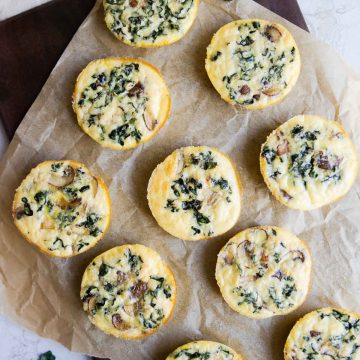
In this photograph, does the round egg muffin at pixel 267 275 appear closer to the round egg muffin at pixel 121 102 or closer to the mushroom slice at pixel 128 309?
the mushroom slice at pixel 128 309

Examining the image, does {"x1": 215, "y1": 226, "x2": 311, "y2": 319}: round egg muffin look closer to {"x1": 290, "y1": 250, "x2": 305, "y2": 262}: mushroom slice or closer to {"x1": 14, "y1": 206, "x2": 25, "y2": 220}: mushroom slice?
{"x1": 290, "y1": 250, "x2": 305, "y2": 262}: mushroom slice

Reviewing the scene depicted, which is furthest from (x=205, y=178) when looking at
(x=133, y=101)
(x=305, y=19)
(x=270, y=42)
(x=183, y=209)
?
(x=305, y=19)

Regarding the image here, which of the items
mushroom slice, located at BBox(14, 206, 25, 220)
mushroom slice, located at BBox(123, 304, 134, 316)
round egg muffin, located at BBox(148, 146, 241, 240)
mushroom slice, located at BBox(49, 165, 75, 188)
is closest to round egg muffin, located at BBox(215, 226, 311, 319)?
round egg muffin, located at BBox(148, 146, 241, 240)

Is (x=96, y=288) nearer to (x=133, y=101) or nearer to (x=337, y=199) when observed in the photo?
(x=133, y=101)

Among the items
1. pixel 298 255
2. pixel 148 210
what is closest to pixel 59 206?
pixel 148 210

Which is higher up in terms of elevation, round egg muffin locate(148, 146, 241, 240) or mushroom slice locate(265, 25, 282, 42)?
mushroom slice locate(265, 25, 282, 42)
